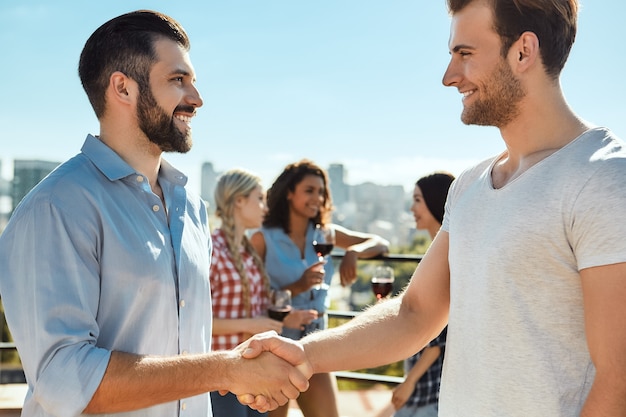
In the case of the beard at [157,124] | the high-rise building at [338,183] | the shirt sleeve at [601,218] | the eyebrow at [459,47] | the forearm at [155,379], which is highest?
the high-rise building at [338,183]

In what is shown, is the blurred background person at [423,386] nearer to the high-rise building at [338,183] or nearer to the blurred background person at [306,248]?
the blurred background person at [306,248]

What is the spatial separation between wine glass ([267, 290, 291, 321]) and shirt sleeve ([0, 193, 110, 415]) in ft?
6.62

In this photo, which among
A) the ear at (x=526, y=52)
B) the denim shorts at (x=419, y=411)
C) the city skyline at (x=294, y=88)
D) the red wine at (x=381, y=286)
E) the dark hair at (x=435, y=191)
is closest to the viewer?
the ear at (x=526, y=52)

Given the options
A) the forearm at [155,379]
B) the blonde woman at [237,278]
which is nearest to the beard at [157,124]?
the forearm at [155,379]

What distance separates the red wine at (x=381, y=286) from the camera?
12.7 feet

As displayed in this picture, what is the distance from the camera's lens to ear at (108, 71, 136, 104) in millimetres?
1883

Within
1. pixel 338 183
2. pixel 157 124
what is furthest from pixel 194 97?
pixel 338 183

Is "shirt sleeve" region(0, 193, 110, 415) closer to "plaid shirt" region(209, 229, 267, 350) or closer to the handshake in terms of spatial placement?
the handshake

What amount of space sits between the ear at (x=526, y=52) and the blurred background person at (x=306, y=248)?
7.85ft

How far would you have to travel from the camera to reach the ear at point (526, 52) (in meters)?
1.67

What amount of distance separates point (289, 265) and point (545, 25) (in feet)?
8.37

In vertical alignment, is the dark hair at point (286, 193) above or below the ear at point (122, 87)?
below

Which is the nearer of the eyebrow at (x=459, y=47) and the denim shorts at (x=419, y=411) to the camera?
the eyebrow at (x=459, y=47)

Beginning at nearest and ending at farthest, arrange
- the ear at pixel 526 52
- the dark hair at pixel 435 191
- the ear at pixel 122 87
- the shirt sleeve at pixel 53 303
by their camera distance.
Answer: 1. the shirt sleeve at pixel 53 303
2. the ear at pixel 526 52
3. the ear at pixel 122 87
4. the dark hair at pixel 435 191
